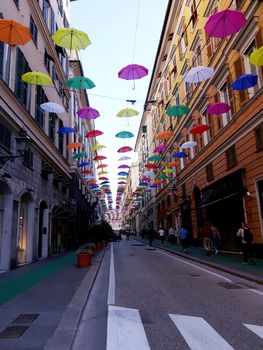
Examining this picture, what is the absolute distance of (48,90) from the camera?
22078 mm

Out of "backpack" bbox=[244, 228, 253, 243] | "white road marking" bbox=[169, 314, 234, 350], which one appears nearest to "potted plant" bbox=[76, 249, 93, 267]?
"backpack" bbox=[244, 228, 253, 243]

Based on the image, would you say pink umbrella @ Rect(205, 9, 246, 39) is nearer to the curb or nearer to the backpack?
the backpack

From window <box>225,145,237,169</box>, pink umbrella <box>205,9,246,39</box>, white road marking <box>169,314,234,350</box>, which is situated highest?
pink umbrella <box>205,9,246,39</box>

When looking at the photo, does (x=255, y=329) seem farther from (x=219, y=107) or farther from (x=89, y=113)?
(x=89, y=113)

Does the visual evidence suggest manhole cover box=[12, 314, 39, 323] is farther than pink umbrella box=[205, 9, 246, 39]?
No

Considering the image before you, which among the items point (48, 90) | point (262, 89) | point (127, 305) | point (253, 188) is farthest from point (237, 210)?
point (48, 90)

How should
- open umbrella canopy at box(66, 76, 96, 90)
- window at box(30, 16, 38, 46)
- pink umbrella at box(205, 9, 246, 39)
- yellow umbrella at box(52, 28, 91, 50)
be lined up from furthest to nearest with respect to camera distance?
1. window at box(30, 16, 38, 46)
2. open umbrella canopy at box(66, 76, 96, 90)
3. yellow umbrella at box(52, 28, 91, 50)
4. pink umbrella at box(205, 9, 246, 39)

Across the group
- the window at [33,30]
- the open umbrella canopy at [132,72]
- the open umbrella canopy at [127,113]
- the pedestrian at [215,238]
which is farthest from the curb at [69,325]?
the window at [33,30]

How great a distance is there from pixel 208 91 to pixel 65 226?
1633 cm

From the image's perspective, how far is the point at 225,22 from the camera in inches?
415

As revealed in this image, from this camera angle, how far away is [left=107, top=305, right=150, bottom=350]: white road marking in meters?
4.75

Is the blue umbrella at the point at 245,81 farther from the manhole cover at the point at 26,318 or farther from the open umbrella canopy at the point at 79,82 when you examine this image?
Result: the manhole cover at the point at 26,318

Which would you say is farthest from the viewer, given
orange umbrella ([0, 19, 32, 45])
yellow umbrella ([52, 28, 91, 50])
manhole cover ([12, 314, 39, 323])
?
yellow umbrella ([52, 28, 91, 50])

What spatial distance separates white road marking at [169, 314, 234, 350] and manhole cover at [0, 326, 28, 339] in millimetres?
2677
